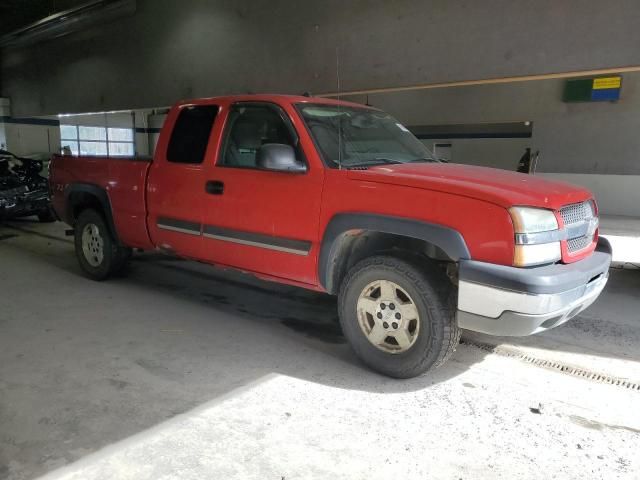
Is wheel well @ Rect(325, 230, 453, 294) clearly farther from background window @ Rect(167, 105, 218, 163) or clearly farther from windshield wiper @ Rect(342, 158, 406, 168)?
background window @ Rect(167, 105, 218, 163)

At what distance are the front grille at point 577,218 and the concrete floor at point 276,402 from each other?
3.04 feet

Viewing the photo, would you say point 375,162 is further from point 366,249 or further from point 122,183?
point 122,183

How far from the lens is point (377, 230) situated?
3.16 m

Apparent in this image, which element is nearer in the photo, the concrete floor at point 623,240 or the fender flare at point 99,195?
the fender flare at point 99,195

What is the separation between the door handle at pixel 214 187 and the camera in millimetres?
4012

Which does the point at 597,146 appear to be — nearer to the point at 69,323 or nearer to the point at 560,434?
the point at 560,434

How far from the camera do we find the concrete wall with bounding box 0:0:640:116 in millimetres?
6176

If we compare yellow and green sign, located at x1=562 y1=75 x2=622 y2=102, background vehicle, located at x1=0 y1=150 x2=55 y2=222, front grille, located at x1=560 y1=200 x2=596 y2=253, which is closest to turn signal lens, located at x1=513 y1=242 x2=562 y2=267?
front grille, located at x1=560 y1=200 x2=596 y2=253

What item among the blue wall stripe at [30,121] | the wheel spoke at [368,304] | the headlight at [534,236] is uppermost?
the blue wall stripe at [30,121]

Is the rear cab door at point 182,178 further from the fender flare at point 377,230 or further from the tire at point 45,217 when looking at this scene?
the tire at point 45,217

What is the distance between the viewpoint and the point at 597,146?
403 inches

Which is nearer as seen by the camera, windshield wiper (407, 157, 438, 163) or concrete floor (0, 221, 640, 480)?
concrete floor (0, 221, 640, 480)

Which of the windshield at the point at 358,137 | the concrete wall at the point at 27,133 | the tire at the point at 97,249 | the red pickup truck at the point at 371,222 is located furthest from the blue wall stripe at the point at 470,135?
the concrete wall at the point at 27,133

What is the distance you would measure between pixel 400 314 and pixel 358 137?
1.41 m
